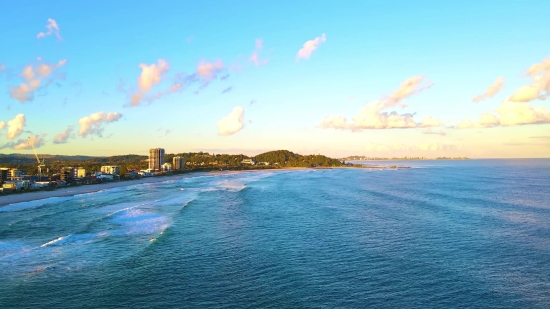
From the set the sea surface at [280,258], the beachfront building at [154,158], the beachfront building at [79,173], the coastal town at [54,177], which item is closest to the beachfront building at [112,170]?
the coastal town at [54,177]

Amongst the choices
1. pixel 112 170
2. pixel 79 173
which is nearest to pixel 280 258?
pixel 79 173

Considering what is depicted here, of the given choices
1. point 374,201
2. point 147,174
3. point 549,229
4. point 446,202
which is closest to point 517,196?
point 446,202

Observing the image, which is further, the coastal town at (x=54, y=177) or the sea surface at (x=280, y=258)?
the coastal town at (x=54, y=177)

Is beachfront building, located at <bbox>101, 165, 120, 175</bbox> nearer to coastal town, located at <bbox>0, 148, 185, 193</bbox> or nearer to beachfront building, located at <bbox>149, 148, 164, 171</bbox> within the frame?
coastal town, located at <bbox>0, 148, 185, 193</bbox>

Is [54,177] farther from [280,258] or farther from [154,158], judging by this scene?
[280,258]

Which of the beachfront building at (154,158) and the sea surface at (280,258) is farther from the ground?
the beachfront building at (154,158)

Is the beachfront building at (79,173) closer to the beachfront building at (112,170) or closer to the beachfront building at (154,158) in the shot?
the beachfront building at (112,170)

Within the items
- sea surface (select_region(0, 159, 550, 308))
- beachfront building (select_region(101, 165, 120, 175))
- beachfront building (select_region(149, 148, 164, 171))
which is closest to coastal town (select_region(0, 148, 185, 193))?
beachfront building (select_region(101, 165, 120, 175))

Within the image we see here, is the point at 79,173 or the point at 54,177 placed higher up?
the point at 79,173
